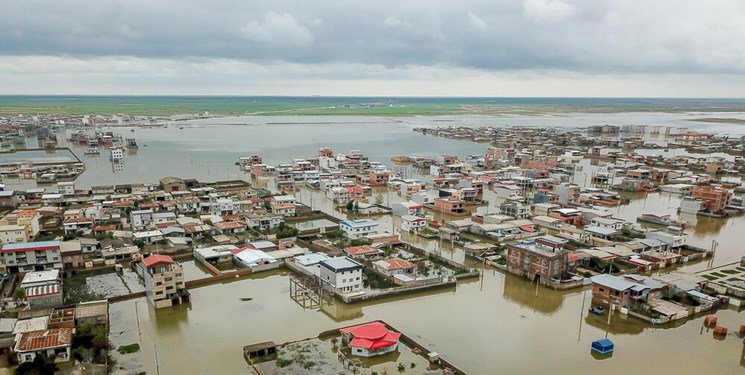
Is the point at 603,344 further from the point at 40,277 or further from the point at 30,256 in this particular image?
the point at 30,256

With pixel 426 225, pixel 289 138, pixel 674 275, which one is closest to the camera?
pixel 674 275

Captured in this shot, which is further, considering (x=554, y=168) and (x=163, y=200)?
(x=554, y=168)

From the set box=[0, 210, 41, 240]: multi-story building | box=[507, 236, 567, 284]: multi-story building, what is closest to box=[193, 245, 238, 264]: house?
box=[0, 210, 41, 240]: multi-story building

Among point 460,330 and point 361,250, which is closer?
point 460,330

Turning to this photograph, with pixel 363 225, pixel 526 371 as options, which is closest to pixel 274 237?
pixel 363 225

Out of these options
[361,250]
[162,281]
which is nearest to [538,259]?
[361,250]

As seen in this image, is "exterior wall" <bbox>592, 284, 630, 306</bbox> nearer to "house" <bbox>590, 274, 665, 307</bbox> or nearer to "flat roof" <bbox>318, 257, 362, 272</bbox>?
"house" <bbox>590, 274, 665, 307</bbox>

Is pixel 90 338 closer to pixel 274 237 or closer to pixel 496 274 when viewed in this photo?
pixel 274 237
